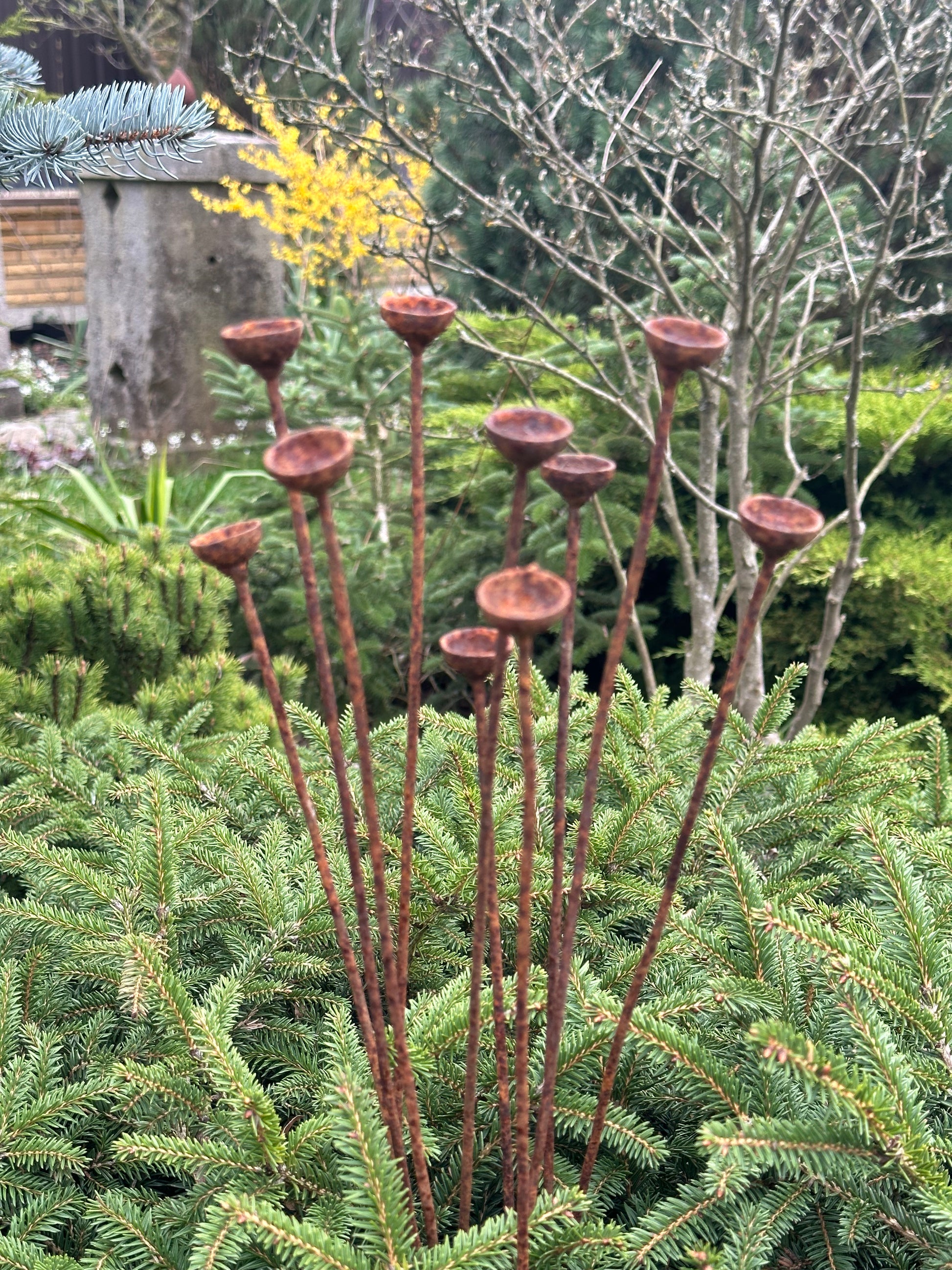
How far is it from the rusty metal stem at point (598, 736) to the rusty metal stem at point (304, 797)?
0.13 metres

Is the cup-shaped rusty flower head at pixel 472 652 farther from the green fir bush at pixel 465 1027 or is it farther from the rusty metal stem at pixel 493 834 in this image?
the green fir bush at pixel 465 1027

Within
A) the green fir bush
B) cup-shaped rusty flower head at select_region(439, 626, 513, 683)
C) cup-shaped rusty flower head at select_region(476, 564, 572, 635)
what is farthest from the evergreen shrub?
cup-shaped rusty flower head at select_region(476, 564, 572, 635)

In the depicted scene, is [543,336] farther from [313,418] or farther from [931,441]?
[931,441]

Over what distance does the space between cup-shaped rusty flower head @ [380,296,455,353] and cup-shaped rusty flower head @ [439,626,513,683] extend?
182mm

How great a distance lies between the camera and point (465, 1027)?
865 mm

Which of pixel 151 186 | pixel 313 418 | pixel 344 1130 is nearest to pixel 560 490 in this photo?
pixel 344 1130

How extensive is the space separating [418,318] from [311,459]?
0.45ft

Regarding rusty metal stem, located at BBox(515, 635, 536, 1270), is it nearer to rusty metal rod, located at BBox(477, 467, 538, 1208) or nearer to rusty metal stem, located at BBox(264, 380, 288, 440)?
rusty metal rod, located at BBox(477, 467, 538, 1208)

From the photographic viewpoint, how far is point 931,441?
3.43 meters

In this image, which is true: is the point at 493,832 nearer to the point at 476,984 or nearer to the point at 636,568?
the point at 476,984

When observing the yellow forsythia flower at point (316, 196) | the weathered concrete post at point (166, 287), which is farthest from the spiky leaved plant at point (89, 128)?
the weathered concrete post at point (166, 287)

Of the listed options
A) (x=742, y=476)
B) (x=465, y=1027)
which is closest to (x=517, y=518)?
(x=465, y=1027)

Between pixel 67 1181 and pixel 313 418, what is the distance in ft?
11.0

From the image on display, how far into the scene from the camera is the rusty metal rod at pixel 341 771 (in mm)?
598
